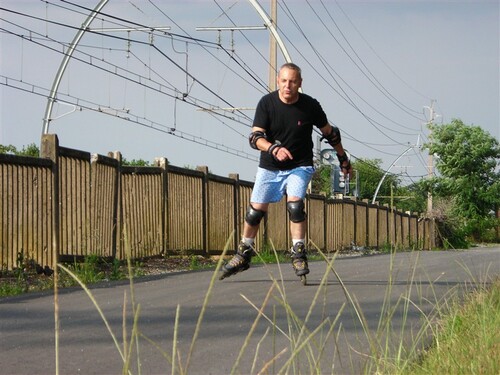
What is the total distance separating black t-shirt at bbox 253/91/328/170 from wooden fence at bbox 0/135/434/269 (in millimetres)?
1176

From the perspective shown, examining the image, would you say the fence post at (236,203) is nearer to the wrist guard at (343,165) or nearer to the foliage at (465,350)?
the wrist guard at (343,165)

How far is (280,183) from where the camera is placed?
9078 millimetres

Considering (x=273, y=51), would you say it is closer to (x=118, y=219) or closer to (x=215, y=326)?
(x=118, y=219)

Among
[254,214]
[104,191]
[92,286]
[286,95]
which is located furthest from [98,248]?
[286,95]

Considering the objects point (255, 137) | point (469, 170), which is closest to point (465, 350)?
point (255, 137)

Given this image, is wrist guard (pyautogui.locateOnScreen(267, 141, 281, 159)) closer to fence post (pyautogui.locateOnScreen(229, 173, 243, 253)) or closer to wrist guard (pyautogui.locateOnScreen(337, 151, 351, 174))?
wrist guard (pyautogui.locateOnScreen(337, 151, 351, 174))

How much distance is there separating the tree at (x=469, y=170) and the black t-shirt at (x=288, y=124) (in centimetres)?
6893

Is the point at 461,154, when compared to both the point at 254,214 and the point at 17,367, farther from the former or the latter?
the point at 17,367

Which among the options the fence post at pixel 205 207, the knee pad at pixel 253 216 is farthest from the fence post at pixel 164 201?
the knee pad at pixel 253 216

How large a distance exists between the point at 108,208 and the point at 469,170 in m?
68.0

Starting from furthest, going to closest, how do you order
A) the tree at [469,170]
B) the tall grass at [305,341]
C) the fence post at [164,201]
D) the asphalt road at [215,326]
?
1. the tree at [469,170]
2. the fence post at [164,201]
3. the asphalt road at [215,326]
4. the tall grass at [305,341]

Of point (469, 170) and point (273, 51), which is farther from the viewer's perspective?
point (469, 170)

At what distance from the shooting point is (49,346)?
5.30 meters

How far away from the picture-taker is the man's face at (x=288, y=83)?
8.64m
